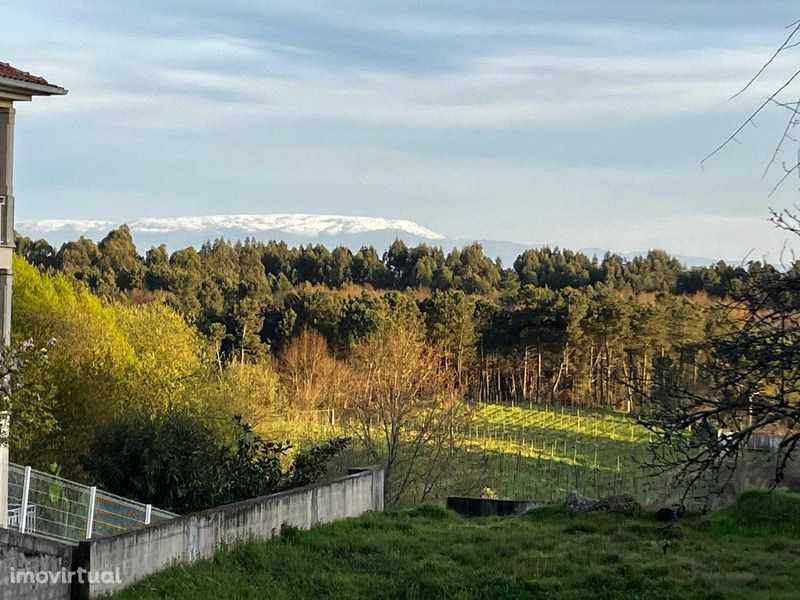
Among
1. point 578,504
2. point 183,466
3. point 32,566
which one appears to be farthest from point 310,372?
point 32,566

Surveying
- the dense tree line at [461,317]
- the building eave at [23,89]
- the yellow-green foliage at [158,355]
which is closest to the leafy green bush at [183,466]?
the yellow-green foliage at [158,355]

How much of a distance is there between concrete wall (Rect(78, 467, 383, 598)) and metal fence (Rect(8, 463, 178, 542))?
4.71 feet

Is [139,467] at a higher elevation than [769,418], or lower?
lower

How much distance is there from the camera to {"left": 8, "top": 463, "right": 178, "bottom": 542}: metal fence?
15438 mm

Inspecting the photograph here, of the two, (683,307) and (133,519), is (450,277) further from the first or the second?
(133,519)

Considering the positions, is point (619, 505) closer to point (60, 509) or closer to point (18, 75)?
A: point (60, 509)

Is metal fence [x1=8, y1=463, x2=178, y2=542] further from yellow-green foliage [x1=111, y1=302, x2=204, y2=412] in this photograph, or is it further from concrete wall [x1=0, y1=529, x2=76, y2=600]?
yellow-green foliage [x1=111, y1=302, x2=204, y2=412]

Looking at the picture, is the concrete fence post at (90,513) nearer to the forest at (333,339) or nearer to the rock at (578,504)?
the forest at (333,339)

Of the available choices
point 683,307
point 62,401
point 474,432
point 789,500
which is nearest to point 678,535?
point 789,500

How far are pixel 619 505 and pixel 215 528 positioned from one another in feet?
27.5

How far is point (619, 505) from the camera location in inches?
763

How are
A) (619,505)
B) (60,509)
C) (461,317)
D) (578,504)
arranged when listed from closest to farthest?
1. (60,509)
2. (619,505)
3. (578,504)
4. (461,317)

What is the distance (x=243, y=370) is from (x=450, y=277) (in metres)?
67.7

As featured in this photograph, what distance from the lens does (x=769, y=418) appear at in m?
4.72
